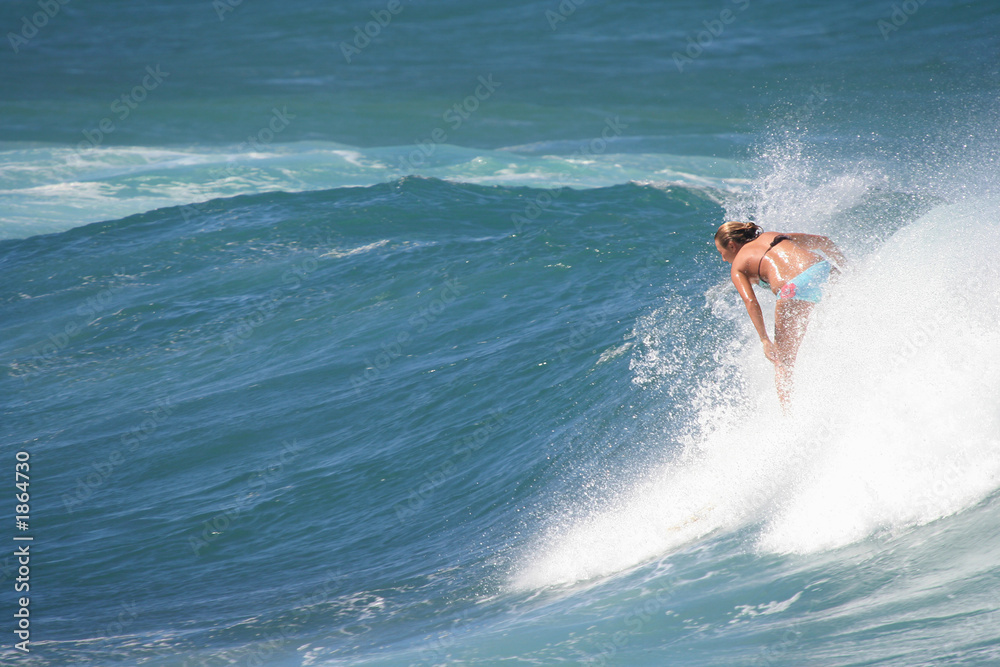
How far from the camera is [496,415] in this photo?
25.3ft

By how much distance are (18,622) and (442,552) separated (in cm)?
295

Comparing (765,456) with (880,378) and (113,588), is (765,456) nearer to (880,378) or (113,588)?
(880,378)

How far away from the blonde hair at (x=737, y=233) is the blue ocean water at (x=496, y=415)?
68 centimetres

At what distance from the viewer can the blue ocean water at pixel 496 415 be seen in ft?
14.5

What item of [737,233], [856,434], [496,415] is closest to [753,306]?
[737,233]

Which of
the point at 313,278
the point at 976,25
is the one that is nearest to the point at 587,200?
the point at 313,278

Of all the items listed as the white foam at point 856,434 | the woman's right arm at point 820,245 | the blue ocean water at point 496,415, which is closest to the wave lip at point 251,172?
the blue ocean water at point 496,415

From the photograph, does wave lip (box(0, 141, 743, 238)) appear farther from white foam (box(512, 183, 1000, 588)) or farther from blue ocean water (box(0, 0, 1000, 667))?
white foam (box(512, 183, 1000, 588))

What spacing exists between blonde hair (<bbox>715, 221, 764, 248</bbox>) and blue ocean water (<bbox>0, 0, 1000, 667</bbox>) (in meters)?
0.68

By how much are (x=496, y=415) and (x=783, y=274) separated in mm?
3175

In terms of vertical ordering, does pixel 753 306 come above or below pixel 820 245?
below

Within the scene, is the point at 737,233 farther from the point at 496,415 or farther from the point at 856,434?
the point at 496,415

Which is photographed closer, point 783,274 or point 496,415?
point 783,274

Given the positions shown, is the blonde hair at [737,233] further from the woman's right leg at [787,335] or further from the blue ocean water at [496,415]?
the blue ocean water at [496,415]
